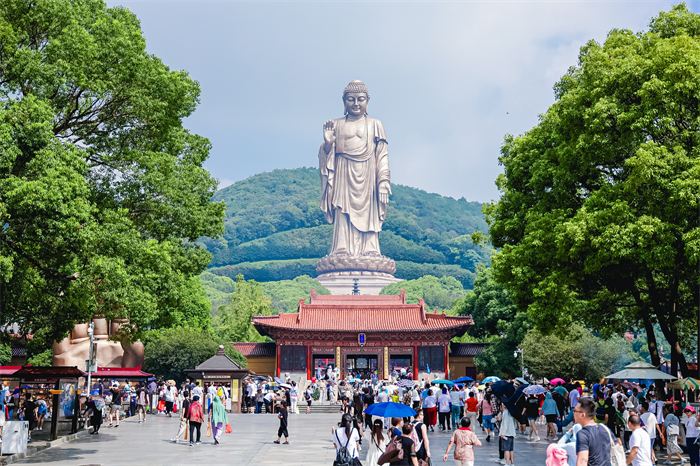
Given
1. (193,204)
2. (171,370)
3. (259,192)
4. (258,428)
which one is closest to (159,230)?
(193,204)

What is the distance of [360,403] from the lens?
61.1ft

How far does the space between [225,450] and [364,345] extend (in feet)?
87.5

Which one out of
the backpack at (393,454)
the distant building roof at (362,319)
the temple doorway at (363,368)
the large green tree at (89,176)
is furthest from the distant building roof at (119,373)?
the backpack at (393,454)

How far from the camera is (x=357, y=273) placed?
243 ft

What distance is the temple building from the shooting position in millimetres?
40562

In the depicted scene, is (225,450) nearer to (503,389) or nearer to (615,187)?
(503,389)

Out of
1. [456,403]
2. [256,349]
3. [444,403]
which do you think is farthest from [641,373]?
[256,349]

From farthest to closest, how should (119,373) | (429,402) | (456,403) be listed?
1. (119,373)
2. (456,403)
3. (429,402)

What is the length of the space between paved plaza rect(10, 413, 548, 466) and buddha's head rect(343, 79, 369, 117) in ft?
183

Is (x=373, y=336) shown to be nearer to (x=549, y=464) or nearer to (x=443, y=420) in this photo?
(x=443, y=420)

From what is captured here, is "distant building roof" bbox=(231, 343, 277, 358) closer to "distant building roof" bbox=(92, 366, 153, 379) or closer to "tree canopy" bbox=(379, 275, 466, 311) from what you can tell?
"distant building roof" bbox=(92, 366, 153, 379)

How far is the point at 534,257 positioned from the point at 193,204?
8.17 meters

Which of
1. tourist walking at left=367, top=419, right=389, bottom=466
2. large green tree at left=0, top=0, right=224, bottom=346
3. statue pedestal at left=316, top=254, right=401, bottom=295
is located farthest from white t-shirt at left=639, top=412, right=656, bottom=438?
statue pedestal at left=316, top=254, right=401, bottom=295

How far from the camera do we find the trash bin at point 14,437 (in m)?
13.3
